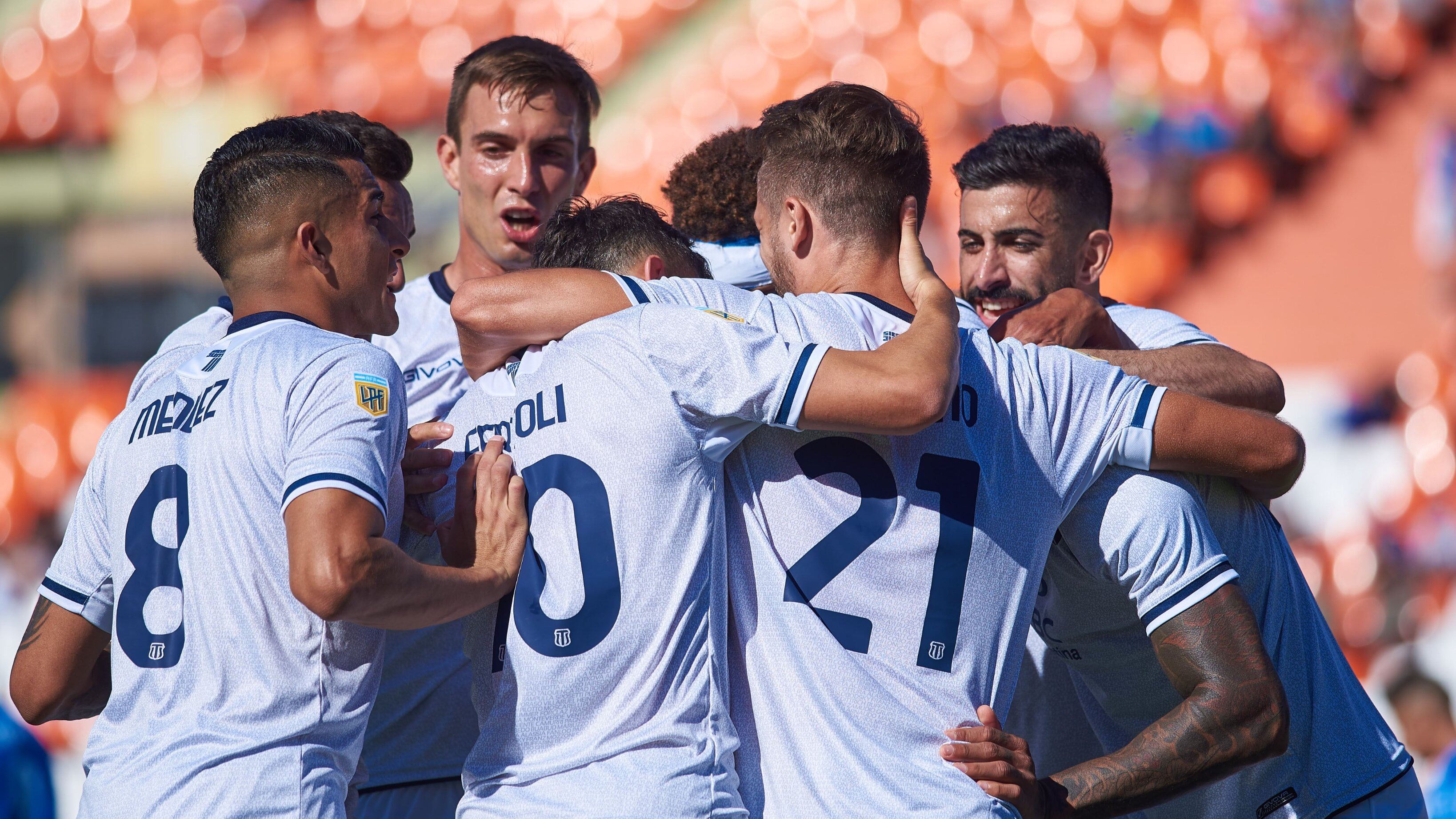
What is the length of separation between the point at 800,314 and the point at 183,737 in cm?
129

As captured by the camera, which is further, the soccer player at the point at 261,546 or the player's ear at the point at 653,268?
the player's ear at the point at 653,268

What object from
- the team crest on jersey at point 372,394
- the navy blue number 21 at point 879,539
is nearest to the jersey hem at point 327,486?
the team crest on jersey at point 372,394

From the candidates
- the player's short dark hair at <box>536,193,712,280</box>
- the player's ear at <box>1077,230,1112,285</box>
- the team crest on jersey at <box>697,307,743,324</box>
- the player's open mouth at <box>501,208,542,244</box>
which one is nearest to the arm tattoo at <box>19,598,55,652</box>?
the player's short dark hair at <box>536,193,712,280</box>

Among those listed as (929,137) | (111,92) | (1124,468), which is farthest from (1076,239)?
(111,92)

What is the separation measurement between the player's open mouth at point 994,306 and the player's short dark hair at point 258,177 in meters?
1.72

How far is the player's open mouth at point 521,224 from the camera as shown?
420cm

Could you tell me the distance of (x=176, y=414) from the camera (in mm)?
2406

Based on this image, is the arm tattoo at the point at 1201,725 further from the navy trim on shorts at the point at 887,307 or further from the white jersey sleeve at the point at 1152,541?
the navy trim on shorts at the point at 887,307

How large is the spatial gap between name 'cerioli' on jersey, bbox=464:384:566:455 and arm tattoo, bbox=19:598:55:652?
899 mm

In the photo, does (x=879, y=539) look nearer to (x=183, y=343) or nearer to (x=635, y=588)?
(x=635, y=588)

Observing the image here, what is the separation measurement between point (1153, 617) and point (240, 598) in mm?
1666

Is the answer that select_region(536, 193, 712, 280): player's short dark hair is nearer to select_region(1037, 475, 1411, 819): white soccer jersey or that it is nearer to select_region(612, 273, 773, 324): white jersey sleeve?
select_region(612, 273, 773, 324): white jersey sleeve

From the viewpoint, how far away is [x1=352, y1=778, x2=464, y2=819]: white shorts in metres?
3.15

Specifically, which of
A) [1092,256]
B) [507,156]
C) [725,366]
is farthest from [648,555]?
[507,156]
